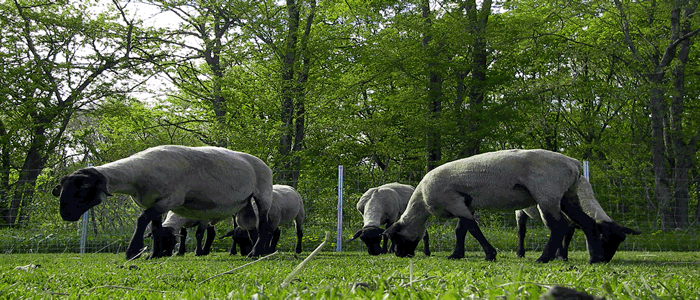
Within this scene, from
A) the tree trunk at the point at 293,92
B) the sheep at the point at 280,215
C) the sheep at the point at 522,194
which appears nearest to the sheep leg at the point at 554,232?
the sheep at the point at 522,194

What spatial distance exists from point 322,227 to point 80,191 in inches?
328

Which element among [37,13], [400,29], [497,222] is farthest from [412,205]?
[37,13]

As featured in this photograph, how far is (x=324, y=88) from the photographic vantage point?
20.8 m

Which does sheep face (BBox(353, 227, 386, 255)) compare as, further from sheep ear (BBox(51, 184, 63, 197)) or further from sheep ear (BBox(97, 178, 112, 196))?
sheep ear (BBox(51, 184, 63, 197))

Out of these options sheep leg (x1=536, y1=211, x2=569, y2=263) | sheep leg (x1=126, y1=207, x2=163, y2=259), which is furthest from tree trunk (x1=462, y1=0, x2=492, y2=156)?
sheep leg (x1=126, y1=207, x2=163, y2=259)

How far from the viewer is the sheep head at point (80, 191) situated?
6.49 m

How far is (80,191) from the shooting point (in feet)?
21.5

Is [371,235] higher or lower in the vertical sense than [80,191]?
lower

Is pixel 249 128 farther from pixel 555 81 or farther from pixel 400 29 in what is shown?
pixel 555 81

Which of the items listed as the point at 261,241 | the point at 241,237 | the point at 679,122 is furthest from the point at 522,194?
the point at 679,122

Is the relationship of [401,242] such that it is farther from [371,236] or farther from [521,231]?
[521,231]

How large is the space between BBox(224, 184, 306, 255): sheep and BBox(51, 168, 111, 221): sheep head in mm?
3395

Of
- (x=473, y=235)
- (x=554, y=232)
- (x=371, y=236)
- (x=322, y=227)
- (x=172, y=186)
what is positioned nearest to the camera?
(x=172, y=186)

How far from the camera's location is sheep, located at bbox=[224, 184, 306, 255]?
33.8 ft
